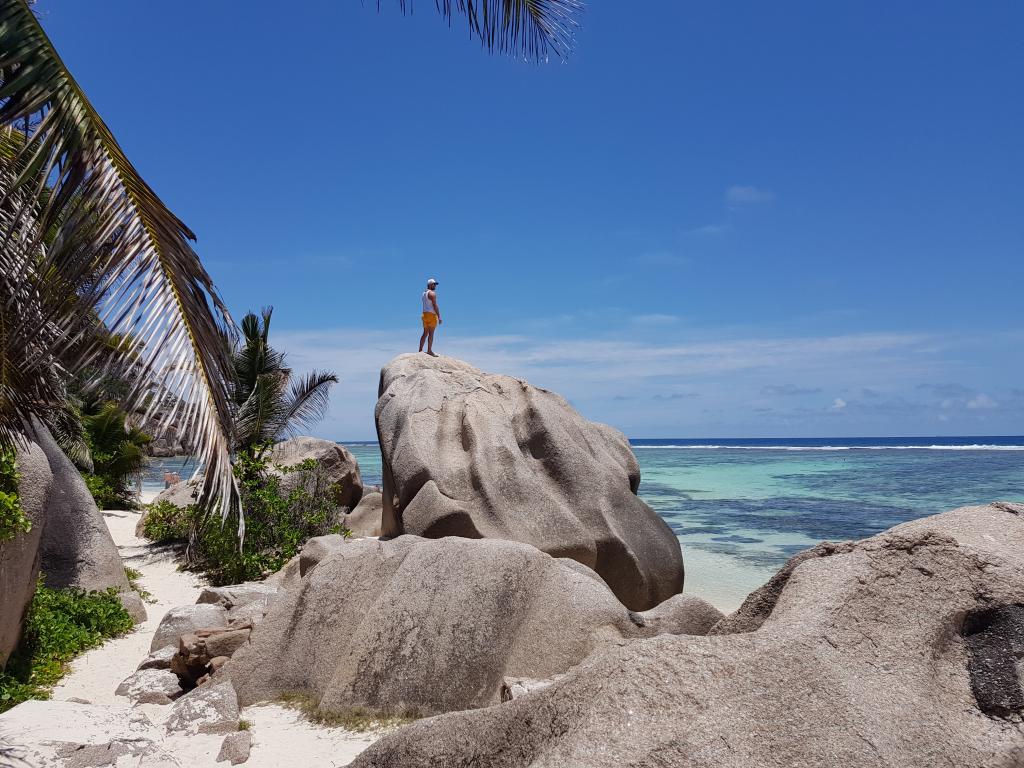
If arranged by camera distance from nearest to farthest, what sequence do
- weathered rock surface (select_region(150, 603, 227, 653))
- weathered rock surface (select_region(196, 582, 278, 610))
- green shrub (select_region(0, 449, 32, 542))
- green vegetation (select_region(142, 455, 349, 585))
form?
green shrub (select_region(0, 449, 32, 542)) → weathered rock surface (select_region(150, 603, 227, 653)) → weathered rock surface (select_region(196, 582, 278, 610)) → green vegetation (select_region(142, 455, 349, 585))

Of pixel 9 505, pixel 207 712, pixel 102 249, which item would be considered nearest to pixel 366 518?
pixel 9 505

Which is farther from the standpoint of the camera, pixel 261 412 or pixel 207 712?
pixel 261 412

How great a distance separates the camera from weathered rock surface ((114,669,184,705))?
7.07 meters

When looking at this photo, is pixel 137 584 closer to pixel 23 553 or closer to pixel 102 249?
pixel 23 553

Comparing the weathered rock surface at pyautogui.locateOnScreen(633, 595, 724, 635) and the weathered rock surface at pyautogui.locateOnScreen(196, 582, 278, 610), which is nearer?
the weathered rock surface at pyautogui.locateOnScreen(633, 595, 724, 635)

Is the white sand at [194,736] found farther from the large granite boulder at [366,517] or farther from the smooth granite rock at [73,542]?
the large granite boulder at [366,517]

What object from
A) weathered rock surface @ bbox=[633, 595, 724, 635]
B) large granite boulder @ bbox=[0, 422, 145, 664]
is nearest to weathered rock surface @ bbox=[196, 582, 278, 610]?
large granite boulder @ bbox=[0, 422, 145, 664]

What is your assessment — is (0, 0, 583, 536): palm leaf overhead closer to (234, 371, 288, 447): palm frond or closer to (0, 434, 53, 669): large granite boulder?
(0, 434, 53, 669): large granite boulder

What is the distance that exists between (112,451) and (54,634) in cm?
1405

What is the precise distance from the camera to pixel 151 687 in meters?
7.27

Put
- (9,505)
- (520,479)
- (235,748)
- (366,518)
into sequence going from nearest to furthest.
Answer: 1. (235,748)
2. (9,505)
3. (520,479)
4. (366,518)

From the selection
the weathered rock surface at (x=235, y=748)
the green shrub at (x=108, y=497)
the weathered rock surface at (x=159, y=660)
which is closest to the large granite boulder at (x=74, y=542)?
the weathered rock surface at (x=159, y=660)

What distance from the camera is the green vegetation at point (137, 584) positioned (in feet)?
38.2

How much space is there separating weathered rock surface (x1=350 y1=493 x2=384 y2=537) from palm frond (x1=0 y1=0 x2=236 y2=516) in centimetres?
1228
